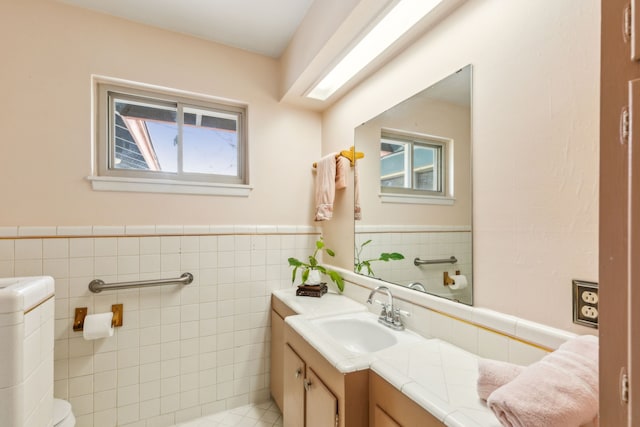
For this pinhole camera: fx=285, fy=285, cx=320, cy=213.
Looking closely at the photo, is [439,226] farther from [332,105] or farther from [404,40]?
[332,105]

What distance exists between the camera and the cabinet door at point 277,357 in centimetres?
182

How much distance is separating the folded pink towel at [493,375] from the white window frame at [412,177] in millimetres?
640

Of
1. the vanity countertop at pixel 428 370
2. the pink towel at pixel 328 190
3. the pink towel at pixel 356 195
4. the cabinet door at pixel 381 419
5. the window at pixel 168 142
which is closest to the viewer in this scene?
the vanity countertop at pixel 428 370

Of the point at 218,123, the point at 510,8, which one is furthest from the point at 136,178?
the point at 510,8

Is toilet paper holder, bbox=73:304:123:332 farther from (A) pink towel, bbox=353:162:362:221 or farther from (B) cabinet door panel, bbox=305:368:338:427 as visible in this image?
(A) pink towel, bbox=353:162:362:221

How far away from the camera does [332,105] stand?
2.15m

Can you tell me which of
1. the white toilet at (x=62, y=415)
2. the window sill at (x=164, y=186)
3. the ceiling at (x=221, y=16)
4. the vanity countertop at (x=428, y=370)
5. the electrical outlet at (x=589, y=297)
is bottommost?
the white toilet at (x=62, y=415)

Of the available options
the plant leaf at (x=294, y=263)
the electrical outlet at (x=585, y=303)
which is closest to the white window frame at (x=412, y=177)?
the electrical outlet at (x=585, y=303)

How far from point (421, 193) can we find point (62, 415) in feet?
6.60

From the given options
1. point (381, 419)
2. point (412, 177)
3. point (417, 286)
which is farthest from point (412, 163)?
point (381, 419)

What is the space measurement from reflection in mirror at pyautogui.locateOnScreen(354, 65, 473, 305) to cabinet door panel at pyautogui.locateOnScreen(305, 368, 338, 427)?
610mm

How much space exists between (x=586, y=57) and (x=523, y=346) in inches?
34.3

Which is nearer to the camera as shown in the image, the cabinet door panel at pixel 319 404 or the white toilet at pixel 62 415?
the cabinet door panel at pixel 319 404

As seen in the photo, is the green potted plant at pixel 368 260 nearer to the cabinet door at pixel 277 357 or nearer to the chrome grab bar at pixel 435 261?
the chrome grab bar at pixel 435 261
